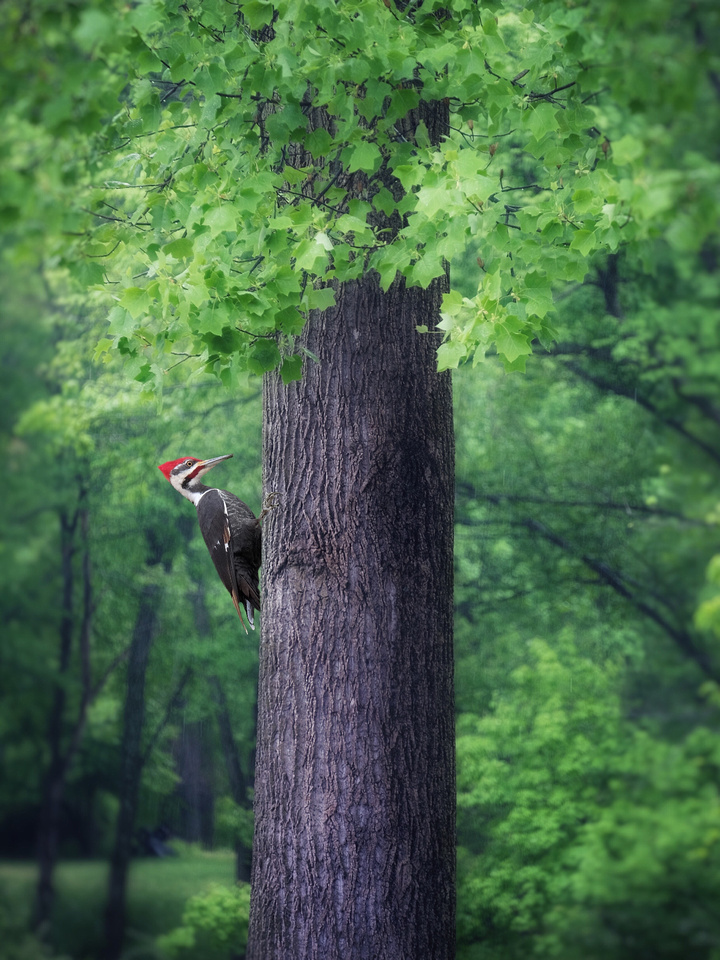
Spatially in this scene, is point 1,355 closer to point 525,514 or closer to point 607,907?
point 525,514

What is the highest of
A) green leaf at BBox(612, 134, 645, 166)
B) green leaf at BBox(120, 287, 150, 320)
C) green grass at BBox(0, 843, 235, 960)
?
green leaf at BBox(612, 134, 645, 166)

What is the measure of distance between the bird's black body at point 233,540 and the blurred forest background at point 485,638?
14.7 feet

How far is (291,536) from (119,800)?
372 inches

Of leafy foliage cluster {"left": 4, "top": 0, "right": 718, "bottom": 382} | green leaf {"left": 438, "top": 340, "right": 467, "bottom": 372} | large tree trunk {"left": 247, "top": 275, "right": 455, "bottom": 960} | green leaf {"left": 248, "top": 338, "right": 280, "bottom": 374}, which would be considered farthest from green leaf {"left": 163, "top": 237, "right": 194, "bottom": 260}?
green leaf {"left": 438, "top": 340, "right": 467, "bottom": 372}

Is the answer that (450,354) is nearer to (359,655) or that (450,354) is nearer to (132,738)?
(359,655)

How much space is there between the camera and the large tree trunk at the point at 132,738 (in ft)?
36.2

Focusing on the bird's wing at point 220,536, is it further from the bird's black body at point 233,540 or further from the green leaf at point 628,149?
the green leaf at point 628,149

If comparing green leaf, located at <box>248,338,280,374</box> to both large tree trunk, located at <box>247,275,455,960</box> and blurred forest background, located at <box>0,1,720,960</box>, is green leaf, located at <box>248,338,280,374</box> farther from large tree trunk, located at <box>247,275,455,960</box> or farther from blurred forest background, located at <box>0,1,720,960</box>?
blurred forest background, located at <box>0,1,720,960</box>

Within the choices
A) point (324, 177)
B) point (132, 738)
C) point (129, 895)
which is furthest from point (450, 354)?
point (129, 895)

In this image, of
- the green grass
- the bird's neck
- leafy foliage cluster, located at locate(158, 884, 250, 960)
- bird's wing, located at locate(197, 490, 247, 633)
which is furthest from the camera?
the green grass

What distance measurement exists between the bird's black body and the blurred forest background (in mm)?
4479

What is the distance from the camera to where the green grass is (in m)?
10.7

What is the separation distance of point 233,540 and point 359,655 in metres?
1.12

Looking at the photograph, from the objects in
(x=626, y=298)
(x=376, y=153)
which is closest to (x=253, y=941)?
(x=376, y=153)
